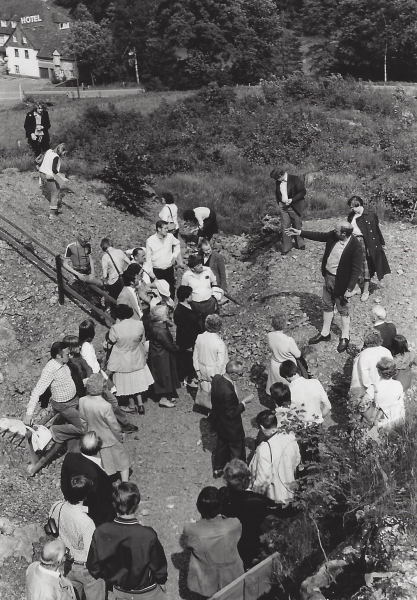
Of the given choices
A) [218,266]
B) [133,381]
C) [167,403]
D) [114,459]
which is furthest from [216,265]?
[114,459]

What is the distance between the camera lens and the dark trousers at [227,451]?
8367mm

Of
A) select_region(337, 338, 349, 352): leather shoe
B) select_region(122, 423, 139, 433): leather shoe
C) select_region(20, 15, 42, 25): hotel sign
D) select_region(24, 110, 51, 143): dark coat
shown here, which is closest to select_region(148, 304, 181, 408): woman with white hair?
select_region(122, 423, 139, 433): leather shoe

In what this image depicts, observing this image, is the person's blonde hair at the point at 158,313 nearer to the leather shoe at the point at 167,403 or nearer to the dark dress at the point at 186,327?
the dark dress at the point at 186,327

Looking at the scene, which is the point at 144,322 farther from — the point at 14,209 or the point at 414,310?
the point at 14,209

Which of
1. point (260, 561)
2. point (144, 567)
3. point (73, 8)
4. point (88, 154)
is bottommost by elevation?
point (260, 561)

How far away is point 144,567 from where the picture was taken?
18.8 feet

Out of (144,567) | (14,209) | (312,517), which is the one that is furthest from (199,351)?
(14,209)

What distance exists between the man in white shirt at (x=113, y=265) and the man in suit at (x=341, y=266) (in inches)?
121

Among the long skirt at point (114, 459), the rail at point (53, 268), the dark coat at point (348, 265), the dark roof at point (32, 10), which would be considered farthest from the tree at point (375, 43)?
the dark roof at point (32, 10)

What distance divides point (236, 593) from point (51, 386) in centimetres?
347

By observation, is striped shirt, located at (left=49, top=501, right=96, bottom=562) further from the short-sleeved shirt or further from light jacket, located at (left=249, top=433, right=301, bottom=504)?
the short-sleeved shirt

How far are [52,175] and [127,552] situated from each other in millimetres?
11596

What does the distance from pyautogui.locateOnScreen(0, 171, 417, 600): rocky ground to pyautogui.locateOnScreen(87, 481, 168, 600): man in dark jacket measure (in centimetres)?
149

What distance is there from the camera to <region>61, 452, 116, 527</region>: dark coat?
6781mm
